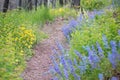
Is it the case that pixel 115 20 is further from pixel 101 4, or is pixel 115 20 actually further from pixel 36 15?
pixel 101 4

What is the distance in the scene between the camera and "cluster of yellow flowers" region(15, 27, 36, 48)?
7.43m

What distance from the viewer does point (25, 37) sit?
25.1 ft

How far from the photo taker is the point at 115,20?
5.68m

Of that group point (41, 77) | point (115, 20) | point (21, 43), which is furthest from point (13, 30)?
point (115, 20)

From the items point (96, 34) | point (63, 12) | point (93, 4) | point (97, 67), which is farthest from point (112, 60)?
point (63, 12)

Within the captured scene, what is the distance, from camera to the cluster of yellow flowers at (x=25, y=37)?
743cm

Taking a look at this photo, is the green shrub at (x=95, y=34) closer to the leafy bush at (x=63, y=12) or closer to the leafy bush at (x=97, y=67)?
the leafy bush at (x=97, y=67)

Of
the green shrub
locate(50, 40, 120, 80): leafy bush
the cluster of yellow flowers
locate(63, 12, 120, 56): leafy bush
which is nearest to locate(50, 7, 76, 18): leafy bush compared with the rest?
the cluster of yellow flowers

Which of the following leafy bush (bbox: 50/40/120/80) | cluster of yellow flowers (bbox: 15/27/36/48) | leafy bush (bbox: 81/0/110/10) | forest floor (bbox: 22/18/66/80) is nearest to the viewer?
leafy bush (bbox: 50/40/120/80)

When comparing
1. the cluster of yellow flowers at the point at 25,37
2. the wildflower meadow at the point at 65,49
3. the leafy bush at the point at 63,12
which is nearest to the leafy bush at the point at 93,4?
the leafy bush at the point at 63,12

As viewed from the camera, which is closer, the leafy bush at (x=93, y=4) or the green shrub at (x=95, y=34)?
the green shrub at (x=95, y=34)

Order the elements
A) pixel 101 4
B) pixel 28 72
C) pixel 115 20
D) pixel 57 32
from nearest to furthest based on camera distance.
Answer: pixel 115 20 < pixel 28 72 < pixel 57 32 < pixel 101 4

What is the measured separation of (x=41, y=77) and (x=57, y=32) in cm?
476

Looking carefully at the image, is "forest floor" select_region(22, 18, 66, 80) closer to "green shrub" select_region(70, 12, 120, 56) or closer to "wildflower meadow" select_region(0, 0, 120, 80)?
"wildflower meadow" select_region(0, 0, 120, 80)
